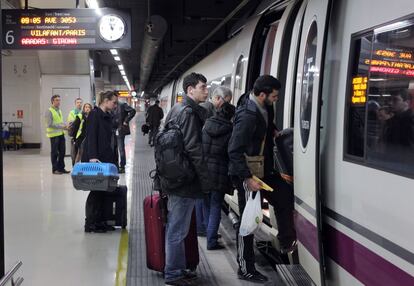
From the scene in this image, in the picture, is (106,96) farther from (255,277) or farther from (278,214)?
(255,277)

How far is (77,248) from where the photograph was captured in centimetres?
557

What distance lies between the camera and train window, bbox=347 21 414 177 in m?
2.30

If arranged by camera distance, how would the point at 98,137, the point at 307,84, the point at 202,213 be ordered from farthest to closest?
the point at 202,213
the point at 98,137
the point at 307,84

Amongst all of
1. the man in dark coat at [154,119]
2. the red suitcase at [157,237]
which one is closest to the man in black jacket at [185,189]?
the red suitcase at [157,237]

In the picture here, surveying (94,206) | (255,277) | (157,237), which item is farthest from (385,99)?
(94,206)

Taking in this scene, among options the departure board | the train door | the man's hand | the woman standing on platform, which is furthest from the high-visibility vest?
the train door

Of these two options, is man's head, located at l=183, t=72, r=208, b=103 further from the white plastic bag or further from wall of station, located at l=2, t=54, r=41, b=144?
wall of station, located at l=2, t=54, r=41, b=144

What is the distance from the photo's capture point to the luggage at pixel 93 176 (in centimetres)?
562

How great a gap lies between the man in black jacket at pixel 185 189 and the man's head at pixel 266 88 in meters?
0.46

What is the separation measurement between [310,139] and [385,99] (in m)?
0.92

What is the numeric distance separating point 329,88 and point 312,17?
0.68m

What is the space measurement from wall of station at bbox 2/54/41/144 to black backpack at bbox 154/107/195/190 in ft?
50.4

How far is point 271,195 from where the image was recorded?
4320 mm

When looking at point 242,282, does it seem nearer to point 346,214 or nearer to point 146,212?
point 146,212
